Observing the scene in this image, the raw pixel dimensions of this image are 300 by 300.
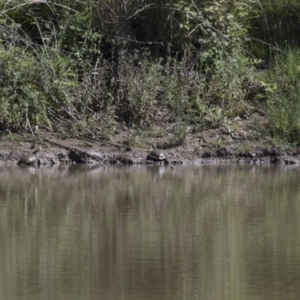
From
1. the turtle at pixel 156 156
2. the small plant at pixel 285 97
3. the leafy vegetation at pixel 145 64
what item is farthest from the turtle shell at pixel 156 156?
the small plant at pixel 285 97

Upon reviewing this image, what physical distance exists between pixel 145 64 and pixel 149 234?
5232 mm

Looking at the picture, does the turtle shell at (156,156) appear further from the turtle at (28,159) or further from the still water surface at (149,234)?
the turtle at (28,159)

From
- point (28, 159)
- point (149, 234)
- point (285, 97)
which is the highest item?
point (285, 97)

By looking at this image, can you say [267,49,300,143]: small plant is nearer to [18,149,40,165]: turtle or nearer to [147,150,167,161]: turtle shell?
[147,150,167,161]: turtle shell

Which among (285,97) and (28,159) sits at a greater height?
(285,97)

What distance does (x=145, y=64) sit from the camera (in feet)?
39.3

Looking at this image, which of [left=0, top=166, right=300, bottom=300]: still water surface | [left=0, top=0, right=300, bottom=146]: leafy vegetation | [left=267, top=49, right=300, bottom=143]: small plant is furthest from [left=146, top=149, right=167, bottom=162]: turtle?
[left=267, top=49, right=300, bottom=143]: small plant

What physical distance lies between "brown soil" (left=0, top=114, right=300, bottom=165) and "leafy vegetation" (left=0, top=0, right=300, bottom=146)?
0.16 metres

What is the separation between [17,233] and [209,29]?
5801 millimetres

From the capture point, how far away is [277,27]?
13031 mm

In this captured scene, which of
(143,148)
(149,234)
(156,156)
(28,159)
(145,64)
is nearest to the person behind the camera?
(149,234)

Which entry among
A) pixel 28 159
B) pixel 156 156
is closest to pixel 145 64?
pixel 156 156

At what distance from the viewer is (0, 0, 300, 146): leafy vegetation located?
11469mm

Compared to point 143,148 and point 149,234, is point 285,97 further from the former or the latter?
point 149,234
